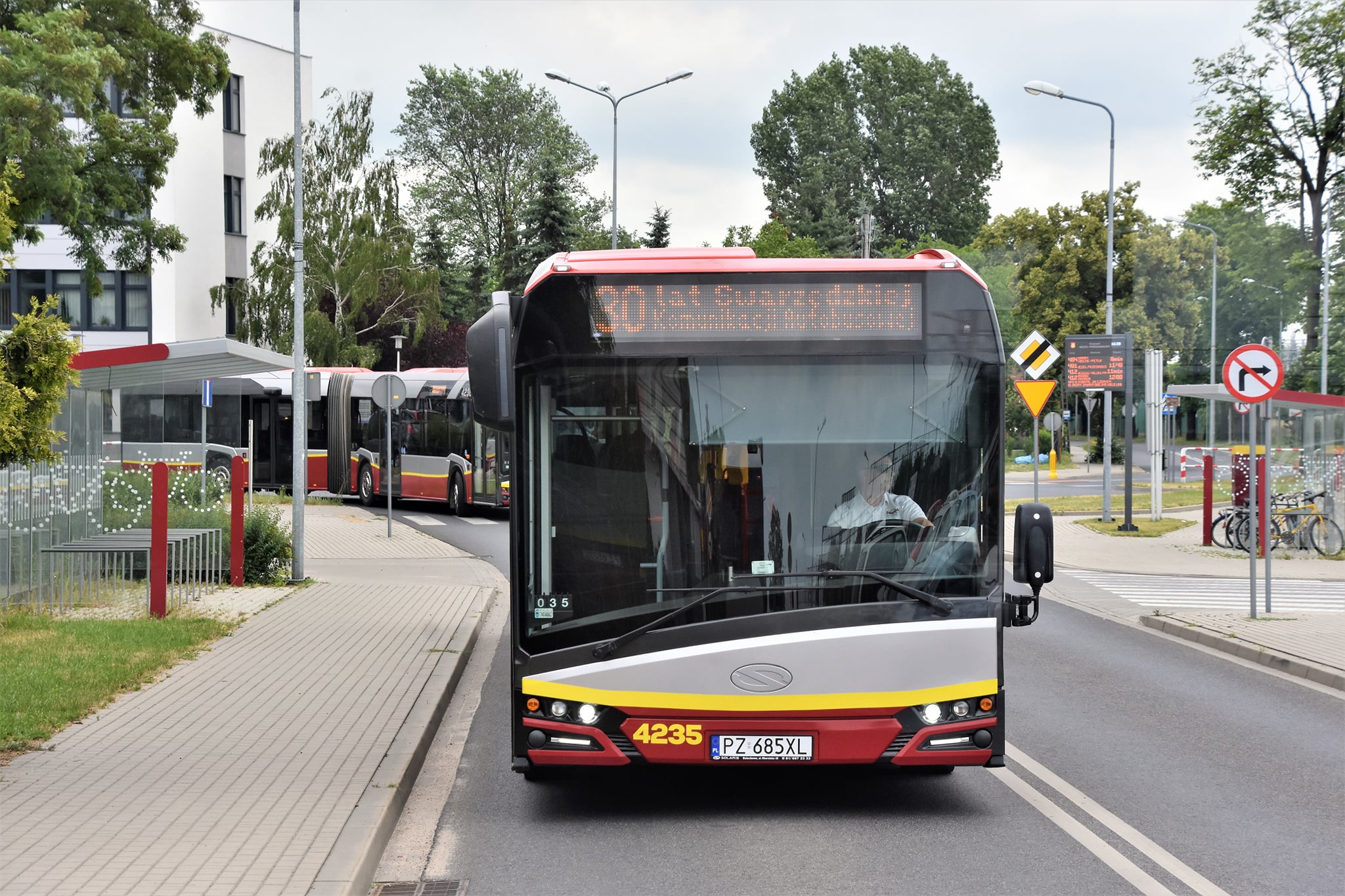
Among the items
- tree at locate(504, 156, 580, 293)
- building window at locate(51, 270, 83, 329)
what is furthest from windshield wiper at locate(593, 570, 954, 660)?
tree at locate(504, 156, 580, 293)

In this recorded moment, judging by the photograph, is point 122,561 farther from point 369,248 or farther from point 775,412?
point 369,248

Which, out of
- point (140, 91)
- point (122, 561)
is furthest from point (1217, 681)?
point (140, 91)

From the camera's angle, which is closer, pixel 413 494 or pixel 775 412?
pixel 775 412

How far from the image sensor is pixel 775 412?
251 inches

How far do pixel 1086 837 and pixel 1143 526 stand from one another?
2329cm

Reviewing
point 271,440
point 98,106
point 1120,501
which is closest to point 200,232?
point 271,440

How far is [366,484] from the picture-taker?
115ft

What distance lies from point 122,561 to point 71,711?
7390 millimetres

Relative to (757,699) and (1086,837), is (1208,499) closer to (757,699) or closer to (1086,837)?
(1086,837)

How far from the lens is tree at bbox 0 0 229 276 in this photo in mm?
20391

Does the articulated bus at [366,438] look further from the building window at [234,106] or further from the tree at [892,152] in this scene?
the tree at [892,152]

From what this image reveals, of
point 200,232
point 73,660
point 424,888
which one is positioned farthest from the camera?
point 200,232

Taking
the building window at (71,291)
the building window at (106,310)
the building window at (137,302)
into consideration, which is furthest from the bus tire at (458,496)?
the building window at (106,310)

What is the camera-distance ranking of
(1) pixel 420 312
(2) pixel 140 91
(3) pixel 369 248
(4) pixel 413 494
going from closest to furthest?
1. (2) pixel 140 91
2. (4) pixel 413 494
3. (3) pixel 369 248
4. (1) pixel 420 312
